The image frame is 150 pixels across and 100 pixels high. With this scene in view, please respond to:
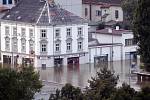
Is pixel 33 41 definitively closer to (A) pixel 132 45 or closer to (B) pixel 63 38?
(B) pixel 63 38

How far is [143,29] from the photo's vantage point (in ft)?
136

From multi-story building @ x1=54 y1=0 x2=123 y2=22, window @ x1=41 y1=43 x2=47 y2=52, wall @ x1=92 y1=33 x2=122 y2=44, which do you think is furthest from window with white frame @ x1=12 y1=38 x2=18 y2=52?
multi-story building @ x1=54 y1=0 x2=123 y2=22

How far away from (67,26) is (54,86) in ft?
23.4

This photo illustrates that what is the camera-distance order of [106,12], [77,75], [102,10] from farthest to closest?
[102,10] → [106,12] → [77,75]

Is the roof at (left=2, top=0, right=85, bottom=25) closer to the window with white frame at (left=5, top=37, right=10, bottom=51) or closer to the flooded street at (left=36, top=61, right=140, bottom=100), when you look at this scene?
the window with white frame at (left=5, top=37, right=10, bottom=51)

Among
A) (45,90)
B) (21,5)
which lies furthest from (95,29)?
(45,90)

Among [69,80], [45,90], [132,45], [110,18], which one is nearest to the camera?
[45,90]

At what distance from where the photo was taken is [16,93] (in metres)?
28.0

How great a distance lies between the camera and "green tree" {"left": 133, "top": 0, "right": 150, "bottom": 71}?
41.4 metres

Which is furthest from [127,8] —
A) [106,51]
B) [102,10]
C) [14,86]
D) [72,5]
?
[14,86]

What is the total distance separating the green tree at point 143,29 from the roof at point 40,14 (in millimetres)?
5526

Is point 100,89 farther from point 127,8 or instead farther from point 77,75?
point 127,8

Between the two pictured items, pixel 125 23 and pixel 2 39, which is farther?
pixel 125 23

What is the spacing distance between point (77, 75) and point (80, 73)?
0.59m
